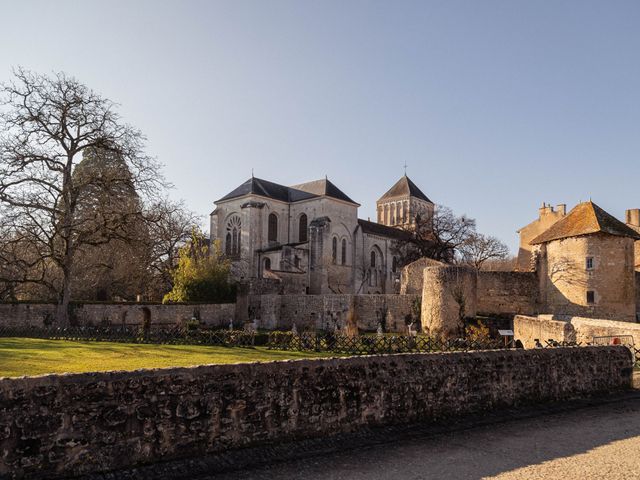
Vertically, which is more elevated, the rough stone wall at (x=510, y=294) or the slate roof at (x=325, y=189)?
the slate roof at (x=325, y=189)

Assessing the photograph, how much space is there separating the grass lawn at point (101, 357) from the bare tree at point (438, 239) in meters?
34.9

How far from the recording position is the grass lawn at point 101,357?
1252 cm

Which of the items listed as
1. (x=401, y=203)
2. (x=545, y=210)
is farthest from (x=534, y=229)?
(x=401, y=203)

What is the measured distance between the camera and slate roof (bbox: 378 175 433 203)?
2972 inches

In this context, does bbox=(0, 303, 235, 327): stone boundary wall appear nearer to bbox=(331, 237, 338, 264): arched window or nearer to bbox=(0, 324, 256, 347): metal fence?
bbox=(0, 324, 256, 347): metal fence

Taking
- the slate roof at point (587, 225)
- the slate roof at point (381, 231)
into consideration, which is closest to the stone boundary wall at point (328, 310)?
the slate roof at point (587, 225)

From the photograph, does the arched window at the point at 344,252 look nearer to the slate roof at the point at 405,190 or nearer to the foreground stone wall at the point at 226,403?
the slate roof at the point at 405,190

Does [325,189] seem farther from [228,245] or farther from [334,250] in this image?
[228,245]

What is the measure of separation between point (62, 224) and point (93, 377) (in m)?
21.2

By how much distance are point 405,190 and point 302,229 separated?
29.0 meters

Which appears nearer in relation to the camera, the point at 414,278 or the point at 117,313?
the point at 117,313

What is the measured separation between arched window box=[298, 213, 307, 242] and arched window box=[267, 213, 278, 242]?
2323mm

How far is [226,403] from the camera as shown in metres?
6.69

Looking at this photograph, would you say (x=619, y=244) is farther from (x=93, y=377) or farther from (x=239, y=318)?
(x=93, y=377)
